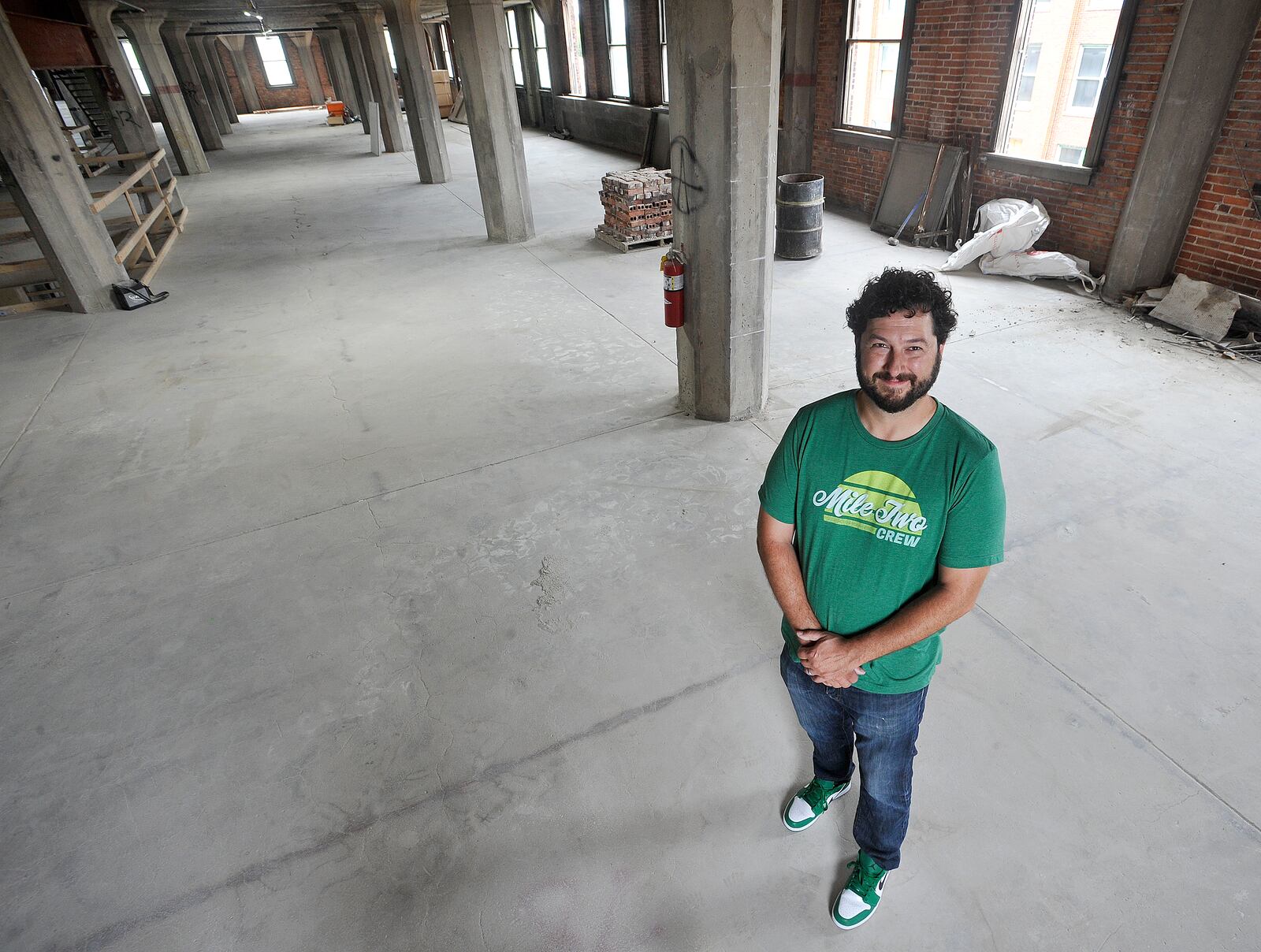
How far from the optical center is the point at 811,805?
2377 mm

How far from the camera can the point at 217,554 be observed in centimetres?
393

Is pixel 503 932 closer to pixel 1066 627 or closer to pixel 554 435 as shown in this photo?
pixel 1066 627

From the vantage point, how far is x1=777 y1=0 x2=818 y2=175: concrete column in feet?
31.4

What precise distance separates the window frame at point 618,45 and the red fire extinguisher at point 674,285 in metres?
12.6

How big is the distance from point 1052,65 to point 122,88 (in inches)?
675

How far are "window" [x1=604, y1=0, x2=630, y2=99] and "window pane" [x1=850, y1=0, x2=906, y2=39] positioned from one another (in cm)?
705

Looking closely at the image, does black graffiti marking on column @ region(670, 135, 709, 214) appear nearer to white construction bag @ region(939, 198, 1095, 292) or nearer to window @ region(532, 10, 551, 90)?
white construction bag @ region(939, 198, 1095, 292)

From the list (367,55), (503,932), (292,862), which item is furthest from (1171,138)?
(367,55)

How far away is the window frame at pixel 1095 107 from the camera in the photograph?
6.20 meters

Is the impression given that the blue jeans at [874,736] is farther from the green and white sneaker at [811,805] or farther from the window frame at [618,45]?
the window frame at [618,45]

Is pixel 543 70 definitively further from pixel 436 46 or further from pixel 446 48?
pixel 436 46

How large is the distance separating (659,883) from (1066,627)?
2.17 m

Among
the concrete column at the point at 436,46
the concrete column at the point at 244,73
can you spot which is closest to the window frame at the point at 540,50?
the concrete column at the point at 436,46

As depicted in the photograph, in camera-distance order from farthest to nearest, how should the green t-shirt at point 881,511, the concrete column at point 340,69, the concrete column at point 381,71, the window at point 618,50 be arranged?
the concrete column at point 340,69, the concrete column at point 381,71, the window at point 618,50, the green t-shirt at point 881,511
